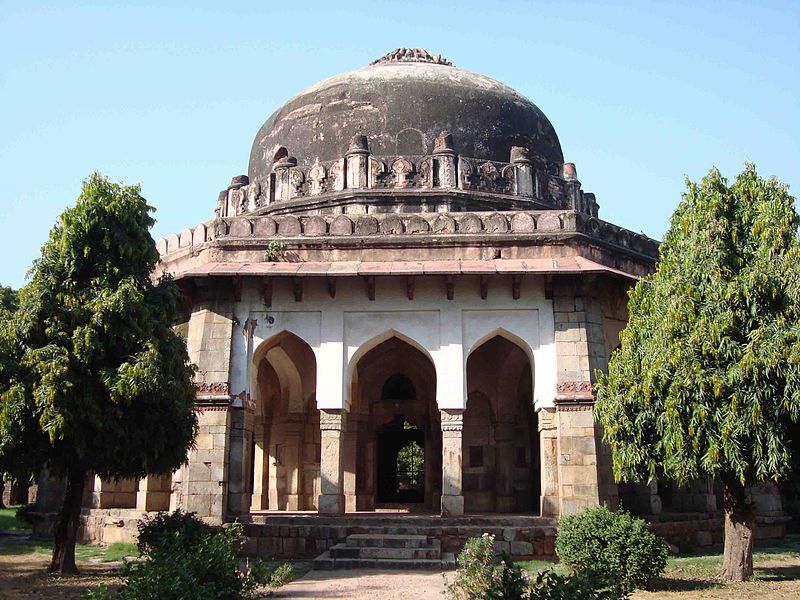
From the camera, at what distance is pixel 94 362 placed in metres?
9.50

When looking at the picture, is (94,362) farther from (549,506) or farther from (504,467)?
(504,467)

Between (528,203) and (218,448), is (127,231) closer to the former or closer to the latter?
(218,448)

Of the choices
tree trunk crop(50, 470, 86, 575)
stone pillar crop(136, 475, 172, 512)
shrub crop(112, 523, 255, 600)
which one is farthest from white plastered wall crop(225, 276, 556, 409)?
shrub crop(112, 523, 255, 600)

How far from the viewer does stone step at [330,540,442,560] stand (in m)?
10.9

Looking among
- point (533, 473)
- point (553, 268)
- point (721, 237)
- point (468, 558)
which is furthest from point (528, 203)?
point (468, 558)

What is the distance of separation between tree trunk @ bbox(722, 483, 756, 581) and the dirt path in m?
3.12

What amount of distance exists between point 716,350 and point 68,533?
749cm

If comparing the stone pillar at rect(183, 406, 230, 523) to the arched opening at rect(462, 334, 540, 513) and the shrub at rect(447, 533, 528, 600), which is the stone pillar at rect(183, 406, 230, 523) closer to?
the arched opening at rect(462, 334, 540, 513)

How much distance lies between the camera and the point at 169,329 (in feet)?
33.9

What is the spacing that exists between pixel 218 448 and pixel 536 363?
485cm

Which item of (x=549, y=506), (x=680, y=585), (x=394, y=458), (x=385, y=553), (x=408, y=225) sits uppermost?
(x=408, y=225)

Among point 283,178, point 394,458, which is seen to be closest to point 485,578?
point 394,458

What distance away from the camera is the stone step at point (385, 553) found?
10.9 m

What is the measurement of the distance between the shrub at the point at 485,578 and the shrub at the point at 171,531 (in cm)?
292
